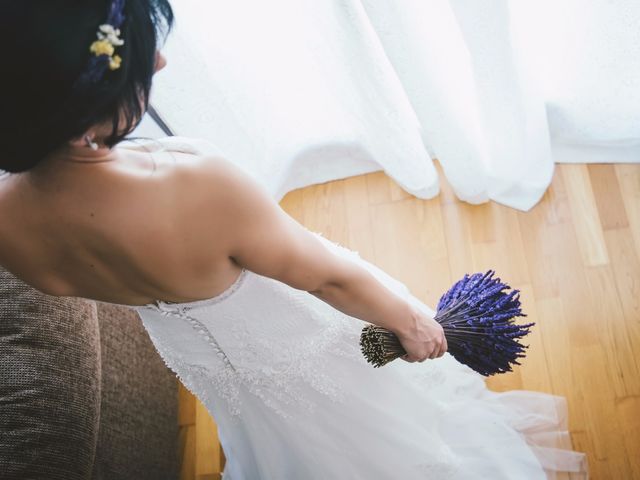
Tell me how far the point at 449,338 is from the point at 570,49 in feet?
3.03

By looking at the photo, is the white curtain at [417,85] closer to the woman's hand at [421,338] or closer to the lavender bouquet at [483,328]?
the lavender bouquet at [483,328]

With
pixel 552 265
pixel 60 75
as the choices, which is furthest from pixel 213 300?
pixel 552 265

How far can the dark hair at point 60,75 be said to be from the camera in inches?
23.4

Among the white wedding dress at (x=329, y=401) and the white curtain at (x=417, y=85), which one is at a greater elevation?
the white curtain at (x=417, y=85)

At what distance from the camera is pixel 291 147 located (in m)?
2.05

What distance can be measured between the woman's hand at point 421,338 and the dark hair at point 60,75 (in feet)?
1.96

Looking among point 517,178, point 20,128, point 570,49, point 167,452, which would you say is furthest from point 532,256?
point 20,128

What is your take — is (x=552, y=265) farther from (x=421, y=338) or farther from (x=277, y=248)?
(x=277, y=248)

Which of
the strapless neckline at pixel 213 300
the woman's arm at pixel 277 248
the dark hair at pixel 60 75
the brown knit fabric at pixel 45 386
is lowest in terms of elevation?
the brown knit fabric at pixel 45 386

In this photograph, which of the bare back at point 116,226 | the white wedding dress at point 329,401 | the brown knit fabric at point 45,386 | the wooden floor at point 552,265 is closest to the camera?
the bare back at point 116,226

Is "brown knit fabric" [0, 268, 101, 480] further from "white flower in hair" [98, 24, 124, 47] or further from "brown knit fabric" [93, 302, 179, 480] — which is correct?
"white flower in hair" [98, 24, 124, 47]

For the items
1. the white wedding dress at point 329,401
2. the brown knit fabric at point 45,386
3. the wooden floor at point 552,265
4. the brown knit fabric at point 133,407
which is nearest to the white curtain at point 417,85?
the wooden floor at point 552,265

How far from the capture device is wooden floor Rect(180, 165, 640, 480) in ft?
5.31

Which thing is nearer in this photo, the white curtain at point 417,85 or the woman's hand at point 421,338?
the woman's hand at point 421,338
